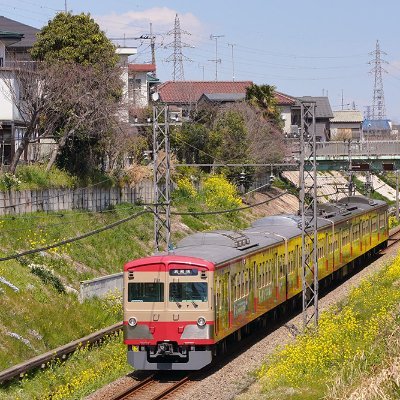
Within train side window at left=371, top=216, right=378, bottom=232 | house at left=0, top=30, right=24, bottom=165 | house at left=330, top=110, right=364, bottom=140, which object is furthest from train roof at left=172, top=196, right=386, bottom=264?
house at left=330, top=110, right=364, bottom=140

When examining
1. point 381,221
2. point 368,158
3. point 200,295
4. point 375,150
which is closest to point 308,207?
point 200,295

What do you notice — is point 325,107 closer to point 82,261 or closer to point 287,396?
point 82,261

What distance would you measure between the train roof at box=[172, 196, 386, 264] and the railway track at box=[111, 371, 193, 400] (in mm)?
2428

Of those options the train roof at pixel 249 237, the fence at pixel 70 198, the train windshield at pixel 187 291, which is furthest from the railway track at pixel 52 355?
the fence at pixel 70 198

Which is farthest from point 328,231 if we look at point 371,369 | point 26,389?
point 371,369

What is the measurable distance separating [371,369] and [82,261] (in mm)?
16009

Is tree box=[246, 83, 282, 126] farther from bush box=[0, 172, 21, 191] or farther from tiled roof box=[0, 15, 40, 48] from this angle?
bush box=[0, 172, 21, 191]

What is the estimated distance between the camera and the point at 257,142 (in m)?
56.1

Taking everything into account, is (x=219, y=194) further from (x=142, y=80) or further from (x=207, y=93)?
(x=207, y=93)

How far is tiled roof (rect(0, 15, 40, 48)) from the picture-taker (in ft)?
144

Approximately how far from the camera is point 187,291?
62.2ft

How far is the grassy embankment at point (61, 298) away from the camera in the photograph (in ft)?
64.6

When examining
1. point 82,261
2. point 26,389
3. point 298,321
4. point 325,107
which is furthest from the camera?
point 325,107

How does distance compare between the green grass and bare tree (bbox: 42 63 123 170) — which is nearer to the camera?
the green grass
